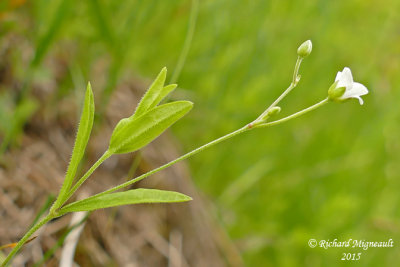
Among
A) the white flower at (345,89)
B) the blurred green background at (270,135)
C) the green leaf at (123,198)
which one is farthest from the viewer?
the blurred green background at (270,135)

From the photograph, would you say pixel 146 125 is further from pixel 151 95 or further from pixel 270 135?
pixel 270 135

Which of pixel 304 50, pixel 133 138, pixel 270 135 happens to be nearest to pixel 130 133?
pixel 133 138

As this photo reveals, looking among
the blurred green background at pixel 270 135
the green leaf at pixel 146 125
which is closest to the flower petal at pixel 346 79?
the green leaf at pixel 146 125

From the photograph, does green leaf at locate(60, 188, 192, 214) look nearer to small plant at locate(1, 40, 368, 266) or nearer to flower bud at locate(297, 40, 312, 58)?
small plant at locate(1, 40, 368, 266)

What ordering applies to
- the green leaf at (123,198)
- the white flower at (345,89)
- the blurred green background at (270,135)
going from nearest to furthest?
the green leaf at (123,198) → the white flower at (345,89) → the blurred green background at (270,135)

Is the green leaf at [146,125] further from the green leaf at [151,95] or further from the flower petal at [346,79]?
the flower petal at [346,79]

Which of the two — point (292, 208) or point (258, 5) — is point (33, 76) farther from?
point (292, 208)

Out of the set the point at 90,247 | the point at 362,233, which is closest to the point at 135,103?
the point at 90,247
